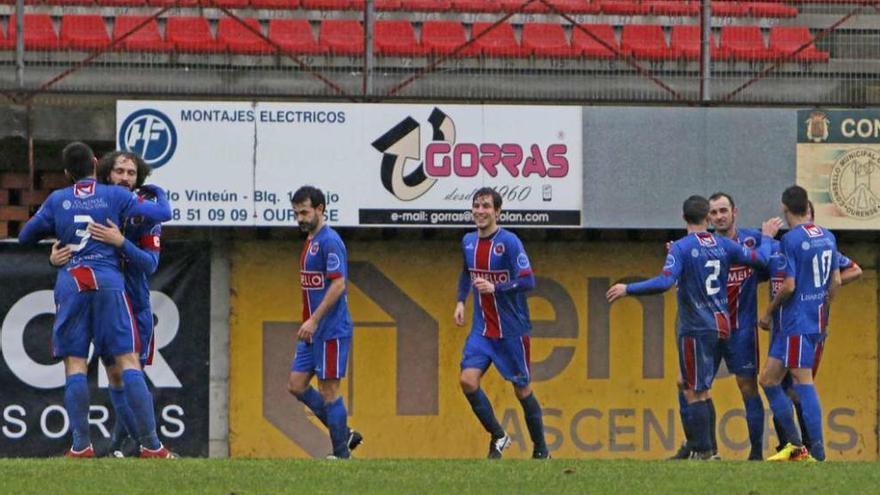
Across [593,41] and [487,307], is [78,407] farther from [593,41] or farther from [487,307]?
[593,41]

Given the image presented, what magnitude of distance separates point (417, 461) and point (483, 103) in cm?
663

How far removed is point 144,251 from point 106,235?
436 millimetres

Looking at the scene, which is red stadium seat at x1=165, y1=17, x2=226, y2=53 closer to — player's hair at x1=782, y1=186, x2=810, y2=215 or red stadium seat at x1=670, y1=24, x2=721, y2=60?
→ red stadium seat at x1=670, y1=24, x2=721, y2=60

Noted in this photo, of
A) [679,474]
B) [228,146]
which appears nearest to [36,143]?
[228,146]

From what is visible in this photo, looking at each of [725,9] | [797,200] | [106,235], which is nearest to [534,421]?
[797,200]

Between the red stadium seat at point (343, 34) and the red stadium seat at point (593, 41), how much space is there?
2.24m

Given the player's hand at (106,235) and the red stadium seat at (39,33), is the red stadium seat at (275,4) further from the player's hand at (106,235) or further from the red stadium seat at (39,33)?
the player's hand at (106,235)

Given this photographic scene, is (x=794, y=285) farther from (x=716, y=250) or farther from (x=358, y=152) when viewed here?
(x=358, y=152)

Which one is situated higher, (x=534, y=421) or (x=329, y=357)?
(x=329, y=357)

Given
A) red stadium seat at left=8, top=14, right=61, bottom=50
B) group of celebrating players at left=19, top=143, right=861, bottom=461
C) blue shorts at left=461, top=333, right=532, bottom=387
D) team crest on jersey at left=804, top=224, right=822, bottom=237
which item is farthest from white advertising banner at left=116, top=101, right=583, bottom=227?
team crest on jersey at left=804, top=224, right=822, bottom=237

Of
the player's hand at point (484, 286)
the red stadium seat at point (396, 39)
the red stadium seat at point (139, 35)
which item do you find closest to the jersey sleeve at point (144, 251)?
the player's hand at point (484, 286)

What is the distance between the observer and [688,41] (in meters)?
20.7

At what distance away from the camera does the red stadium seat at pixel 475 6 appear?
2095 cm

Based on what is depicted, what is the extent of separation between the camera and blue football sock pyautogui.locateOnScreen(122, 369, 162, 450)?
1238cm
